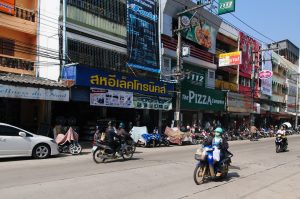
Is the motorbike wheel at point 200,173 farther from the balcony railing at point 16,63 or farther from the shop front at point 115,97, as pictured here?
the balcony railing at point 16,63

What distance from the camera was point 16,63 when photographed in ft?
69.7

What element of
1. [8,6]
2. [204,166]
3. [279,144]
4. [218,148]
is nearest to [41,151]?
[204,166]

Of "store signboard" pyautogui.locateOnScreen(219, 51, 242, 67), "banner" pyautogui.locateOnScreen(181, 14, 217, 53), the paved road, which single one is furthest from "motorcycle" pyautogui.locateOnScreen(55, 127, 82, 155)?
"store signboard" pyautogui.locateOnScreen(219, 51, 242, 67)

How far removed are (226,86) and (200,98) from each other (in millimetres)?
8666

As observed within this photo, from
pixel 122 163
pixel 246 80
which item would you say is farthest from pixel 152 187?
pixel 246 80

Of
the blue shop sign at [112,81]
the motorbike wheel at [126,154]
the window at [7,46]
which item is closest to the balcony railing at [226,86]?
the blue shop sign at [112,81]

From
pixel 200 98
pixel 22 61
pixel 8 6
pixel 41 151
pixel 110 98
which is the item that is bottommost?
pixel 41 151

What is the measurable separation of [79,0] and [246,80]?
30.4 meters

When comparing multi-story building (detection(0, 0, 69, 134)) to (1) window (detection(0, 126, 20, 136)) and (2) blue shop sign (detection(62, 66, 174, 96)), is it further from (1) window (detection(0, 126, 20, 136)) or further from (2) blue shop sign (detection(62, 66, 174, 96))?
(1) window (detection(0, 126, 20, 136))

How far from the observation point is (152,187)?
32.1 ft

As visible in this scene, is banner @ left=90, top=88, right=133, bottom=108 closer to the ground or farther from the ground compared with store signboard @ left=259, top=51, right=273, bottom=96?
closer to the ground

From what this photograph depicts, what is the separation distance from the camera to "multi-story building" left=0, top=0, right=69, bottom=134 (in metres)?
20.4

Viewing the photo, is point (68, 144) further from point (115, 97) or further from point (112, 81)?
point (112, 81)

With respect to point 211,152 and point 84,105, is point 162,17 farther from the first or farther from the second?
point 211,152
